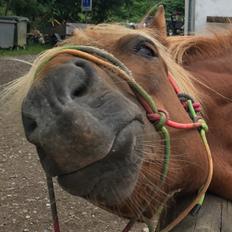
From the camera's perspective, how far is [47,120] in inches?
63.2

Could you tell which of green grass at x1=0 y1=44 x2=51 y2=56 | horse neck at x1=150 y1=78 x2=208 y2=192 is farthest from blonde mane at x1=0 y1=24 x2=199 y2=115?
green grass at x1=0 y1=44 x2=51 y2=56

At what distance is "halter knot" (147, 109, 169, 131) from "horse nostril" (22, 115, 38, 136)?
398mm

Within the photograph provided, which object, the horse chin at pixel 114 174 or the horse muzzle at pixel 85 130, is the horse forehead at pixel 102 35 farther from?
the horse chin at pixel 114 174

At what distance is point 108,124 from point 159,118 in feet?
0.91

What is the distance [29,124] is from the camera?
1.68m

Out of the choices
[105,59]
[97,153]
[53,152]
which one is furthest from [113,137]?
[105,59]

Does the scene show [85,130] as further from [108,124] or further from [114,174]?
[114,174]

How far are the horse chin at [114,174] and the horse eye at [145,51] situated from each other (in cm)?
33

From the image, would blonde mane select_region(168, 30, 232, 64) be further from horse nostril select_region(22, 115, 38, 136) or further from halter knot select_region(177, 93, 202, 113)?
horse nostril select_region(22, 115, 38, 136)

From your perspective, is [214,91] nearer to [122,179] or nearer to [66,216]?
[122,179]

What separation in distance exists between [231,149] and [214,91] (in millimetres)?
251

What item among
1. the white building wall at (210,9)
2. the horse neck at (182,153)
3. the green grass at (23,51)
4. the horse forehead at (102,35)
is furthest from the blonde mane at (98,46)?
the green grass at (23,51)

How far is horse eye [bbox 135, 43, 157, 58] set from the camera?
1.98m

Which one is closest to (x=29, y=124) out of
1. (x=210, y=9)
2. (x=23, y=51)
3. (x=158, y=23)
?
(x=158, y=23)
